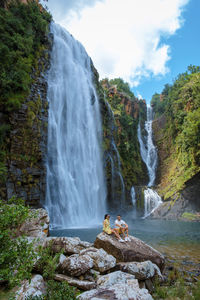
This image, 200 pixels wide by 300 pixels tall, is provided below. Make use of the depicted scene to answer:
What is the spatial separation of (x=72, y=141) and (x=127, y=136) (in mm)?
15052

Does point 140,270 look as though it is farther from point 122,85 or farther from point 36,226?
point 122,85

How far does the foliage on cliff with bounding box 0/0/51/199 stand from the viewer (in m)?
12.6

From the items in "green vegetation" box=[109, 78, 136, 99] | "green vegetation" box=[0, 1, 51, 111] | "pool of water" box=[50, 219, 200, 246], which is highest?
"green vegetation" box=[109, 78, 136, 99]

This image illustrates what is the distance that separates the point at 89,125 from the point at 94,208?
28.9ft

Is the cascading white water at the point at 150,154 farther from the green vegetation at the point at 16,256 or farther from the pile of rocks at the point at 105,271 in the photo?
the green vegetation at the point at 16,256

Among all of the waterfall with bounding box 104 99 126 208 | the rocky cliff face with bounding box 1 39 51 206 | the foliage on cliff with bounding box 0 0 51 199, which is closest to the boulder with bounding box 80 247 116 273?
the foliage on cliff with bounding box 0 0 51 199

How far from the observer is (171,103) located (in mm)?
33156

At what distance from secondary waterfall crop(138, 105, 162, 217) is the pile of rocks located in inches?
776

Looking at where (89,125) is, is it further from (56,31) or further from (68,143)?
(56,31)

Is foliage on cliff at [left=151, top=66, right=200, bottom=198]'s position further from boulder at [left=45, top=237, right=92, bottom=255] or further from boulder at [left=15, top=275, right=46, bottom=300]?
boulder at [left=15, top=275, right=46, bottom=300]

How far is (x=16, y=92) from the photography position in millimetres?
13562

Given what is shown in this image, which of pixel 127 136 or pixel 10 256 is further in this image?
pixel 127 136

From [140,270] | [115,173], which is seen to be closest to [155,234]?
[140,270]

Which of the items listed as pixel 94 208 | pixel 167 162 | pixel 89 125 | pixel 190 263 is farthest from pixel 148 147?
pixel 190 263
